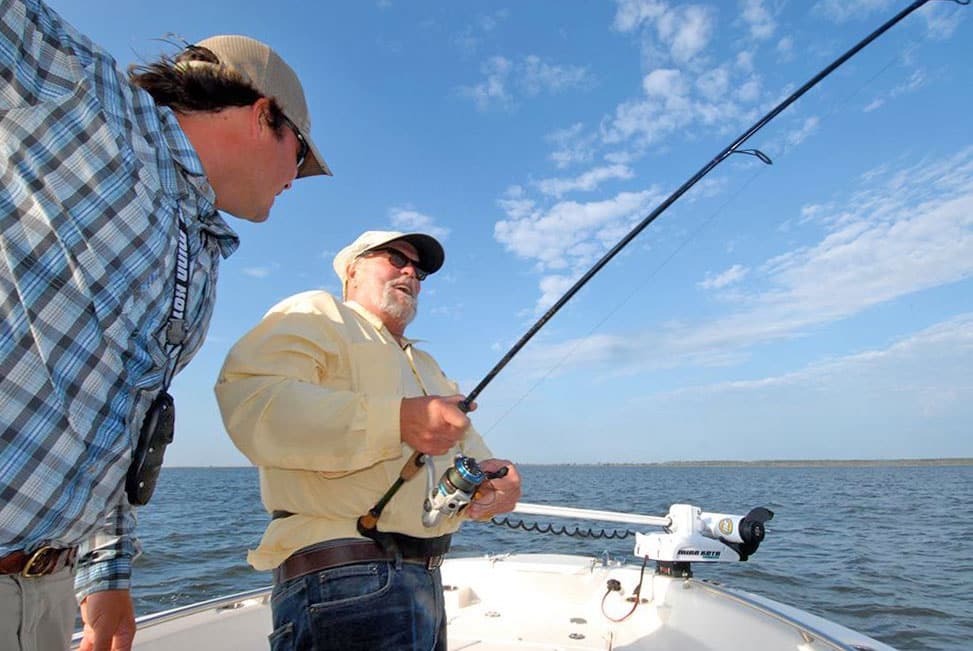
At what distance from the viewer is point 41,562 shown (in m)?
1.15

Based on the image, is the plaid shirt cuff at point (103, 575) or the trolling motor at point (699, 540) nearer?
the plaid shirt cuff at point (103, 575)

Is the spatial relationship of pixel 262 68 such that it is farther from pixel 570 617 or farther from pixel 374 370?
pixel 570 617

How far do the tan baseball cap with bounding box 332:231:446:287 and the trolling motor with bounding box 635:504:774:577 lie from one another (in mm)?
2947

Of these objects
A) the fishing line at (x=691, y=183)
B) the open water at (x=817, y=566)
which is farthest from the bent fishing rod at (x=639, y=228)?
the open water at (x=817, y=566)

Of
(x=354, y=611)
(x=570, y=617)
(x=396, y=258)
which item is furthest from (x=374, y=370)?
(x=570, y=617)

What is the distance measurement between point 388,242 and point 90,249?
4.66 ft

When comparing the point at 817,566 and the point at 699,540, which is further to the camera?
the point at 817,566

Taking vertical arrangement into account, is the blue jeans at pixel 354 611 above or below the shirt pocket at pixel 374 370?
below

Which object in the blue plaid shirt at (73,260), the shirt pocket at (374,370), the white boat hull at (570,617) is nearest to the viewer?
the blue plaid shirt at (73,260)

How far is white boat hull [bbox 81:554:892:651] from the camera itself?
124 inches

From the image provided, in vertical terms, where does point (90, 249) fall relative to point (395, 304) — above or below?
below

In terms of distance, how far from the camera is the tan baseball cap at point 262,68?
1253 mm

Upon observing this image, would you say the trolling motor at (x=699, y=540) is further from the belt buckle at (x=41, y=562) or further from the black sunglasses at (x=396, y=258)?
the belt buckle at (x=41, y=562)

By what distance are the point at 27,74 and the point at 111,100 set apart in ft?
0.41
